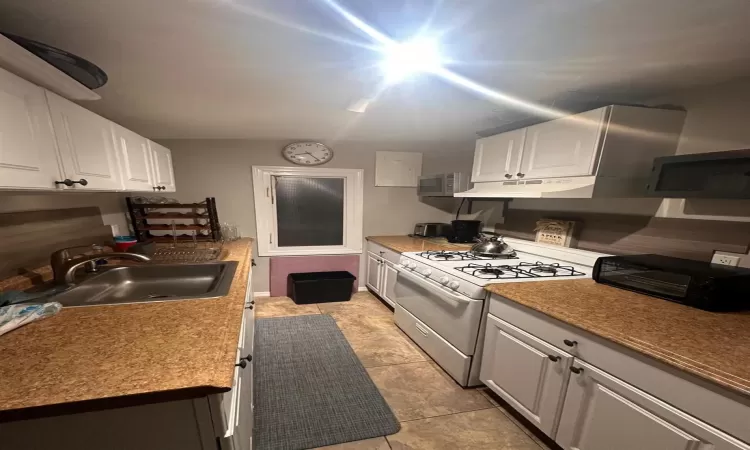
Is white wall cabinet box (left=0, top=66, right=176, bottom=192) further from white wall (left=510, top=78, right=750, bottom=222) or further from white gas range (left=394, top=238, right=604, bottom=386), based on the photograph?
white wall (left=510, top=78, right=750, bottom=222)

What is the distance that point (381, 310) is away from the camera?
Result: 3.07m

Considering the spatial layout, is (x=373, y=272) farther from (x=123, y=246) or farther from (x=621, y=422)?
(x=621, y=422)

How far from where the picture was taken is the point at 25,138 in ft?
2.85

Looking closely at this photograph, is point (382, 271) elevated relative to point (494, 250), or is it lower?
lower

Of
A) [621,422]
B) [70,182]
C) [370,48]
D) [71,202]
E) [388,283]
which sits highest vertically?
[370,48]

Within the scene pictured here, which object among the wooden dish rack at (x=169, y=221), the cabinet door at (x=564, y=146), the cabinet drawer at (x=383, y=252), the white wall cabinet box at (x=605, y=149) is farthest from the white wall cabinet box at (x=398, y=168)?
the wooden dish rack at (x=169, y=221)

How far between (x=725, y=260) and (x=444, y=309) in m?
1.47

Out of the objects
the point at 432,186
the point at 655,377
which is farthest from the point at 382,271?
the point at 655,377

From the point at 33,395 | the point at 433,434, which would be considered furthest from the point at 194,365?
the point at 433,434

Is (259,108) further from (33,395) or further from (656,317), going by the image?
(656,317)

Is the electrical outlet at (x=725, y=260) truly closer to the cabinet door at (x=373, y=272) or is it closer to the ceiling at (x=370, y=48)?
the ceiling at (x=370, y=48)

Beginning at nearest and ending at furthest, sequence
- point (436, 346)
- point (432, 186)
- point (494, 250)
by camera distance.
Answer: point (436, 346)
point (494, 250)
point (432, 186)

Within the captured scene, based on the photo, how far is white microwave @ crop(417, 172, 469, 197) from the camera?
2.72 metres

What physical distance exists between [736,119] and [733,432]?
4.89 feet
